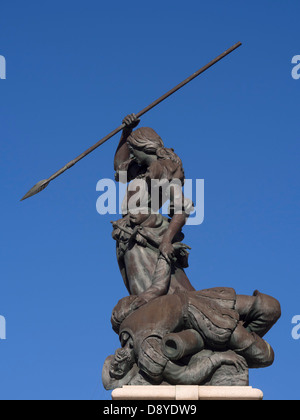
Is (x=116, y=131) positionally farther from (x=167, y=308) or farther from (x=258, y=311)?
(x=258, y=311)

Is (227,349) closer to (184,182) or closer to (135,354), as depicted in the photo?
(135,354)

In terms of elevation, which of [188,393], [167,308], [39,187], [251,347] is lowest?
[188,393]

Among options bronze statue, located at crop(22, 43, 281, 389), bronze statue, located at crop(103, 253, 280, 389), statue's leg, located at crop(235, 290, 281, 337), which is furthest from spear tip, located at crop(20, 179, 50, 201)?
statue's leg, located at crop(235, 290, 281, 337)

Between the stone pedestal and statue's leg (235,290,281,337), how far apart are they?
3.38 ft

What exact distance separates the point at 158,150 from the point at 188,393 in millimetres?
3602

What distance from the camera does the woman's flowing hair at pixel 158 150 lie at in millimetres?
11570

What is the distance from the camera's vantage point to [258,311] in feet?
34.6

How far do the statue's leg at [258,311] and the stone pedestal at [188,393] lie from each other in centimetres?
103

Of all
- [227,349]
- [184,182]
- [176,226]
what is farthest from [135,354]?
[184,182]

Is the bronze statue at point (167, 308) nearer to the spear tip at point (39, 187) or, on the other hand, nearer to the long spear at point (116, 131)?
the long spear at point (116, 131)

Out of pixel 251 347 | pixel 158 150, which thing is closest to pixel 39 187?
pixel 158 150

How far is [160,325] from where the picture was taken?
10039 mm
